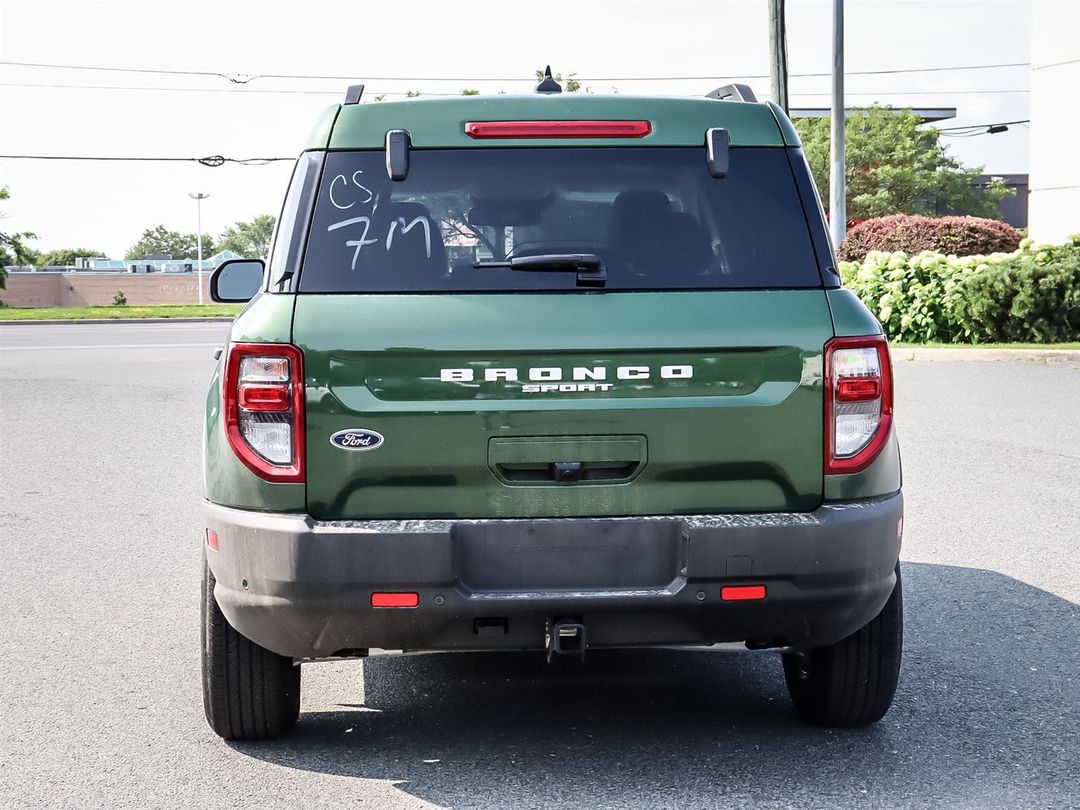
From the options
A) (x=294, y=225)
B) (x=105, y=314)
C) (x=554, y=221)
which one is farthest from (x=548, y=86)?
(x=105, y=314)

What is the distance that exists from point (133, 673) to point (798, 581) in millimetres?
2738

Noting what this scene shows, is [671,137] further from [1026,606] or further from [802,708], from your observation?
[1026,606]

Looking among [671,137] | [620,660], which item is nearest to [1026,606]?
[620,660]

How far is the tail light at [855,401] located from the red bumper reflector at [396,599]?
3.91ft

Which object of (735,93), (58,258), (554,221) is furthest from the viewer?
(58,258)

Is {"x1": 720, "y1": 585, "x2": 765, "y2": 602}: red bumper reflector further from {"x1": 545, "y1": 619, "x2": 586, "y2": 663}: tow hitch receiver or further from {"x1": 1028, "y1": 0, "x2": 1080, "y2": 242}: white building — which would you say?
{"x1": 1028, "y1": 0, "x2": 1080, "y2": 242}: white building

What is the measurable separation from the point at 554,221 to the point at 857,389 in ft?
3.33

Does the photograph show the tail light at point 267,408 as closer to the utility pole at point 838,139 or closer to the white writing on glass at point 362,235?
the white writing on glass at point 362,235

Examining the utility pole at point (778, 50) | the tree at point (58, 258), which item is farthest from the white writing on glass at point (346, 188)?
the tree at point (58, 258)

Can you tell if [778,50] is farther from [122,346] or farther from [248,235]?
[248,235]

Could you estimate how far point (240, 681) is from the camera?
4.16m

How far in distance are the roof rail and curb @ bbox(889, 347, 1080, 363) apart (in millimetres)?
13688

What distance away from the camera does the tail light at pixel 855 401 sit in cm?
373

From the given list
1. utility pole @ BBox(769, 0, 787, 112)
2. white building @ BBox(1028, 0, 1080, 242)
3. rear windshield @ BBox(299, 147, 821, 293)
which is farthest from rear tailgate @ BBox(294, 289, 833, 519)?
white building @ BBox(1028, 0, 1080, 242)
